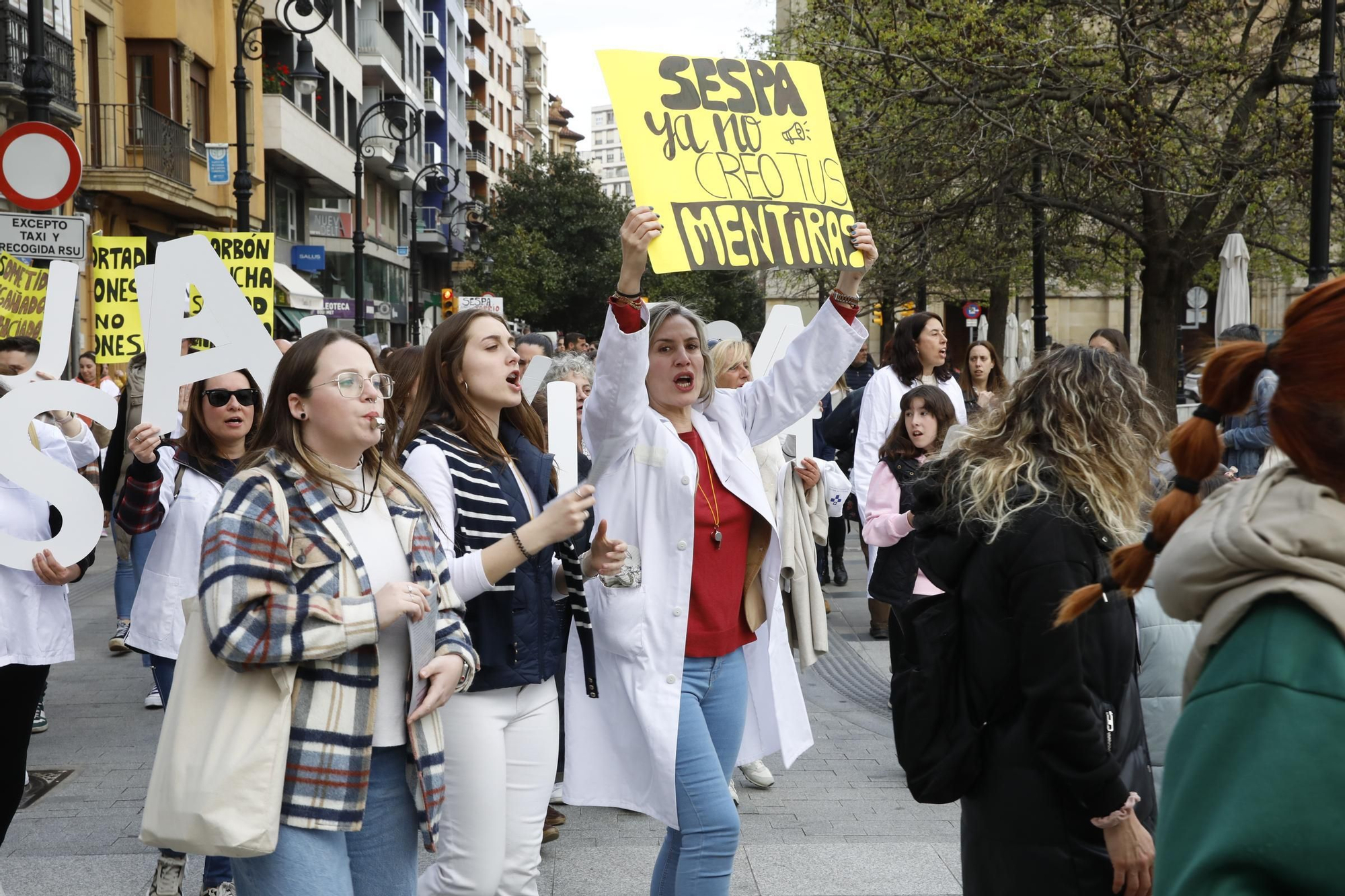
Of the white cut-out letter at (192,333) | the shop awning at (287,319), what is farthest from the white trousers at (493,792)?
the shop awning at (287,319)

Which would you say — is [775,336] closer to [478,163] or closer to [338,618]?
[338,618]

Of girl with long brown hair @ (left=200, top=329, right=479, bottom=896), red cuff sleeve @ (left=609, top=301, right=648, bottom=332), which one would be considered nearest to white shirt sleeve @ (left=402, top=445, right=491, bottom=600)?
girl with long brown hair @ (left=200, top=329, right=479, bottom=896)

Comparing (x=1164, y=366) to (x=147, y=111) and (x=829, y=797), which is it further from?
(x=147, y=111)

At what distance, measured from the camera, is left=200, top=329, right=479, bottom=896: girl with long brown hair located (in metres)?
2.88

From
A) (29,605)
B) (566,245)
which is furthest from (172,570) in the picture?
(566,245)

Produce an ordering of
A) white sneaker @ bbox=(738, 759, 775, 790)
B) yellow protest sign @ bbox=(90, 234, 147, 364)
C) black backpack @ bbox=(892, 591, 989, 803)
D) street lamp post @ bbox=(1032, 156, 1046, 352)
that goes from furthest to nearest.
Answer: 1. street lamp post @ bbox=(1032, 156, 1046, 352)
2. yellow protest sign @ bbox=(90, 234, 147, 364)
3. white sneaker @ bbox=(738, 759, 775, 790)
4. black backpack @ bbox=(892, 591, 989, 803)

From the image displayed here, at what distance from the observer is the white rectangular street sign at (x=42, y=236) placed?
853cm

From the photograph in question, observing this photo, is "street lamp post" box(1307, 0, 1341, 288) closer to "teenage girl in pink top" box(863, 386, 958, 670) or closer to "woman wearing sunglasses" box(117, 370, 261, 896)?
"teenage girl in pink top" box(863, 386, 958, 670)

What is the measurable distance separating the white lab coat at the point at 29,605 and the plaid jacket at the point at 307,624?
1952 millimetres

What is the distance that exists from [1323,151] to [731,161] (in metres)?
10.0

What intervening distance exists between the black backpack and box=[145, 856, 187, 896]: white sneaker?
2.74 metres

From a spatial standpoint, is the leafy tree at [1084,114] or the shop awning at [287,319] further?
the shop awning at [287,319]

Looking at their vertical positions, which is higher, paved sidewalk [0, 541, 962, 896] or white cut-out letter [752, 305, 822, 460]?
white cut-out letter [752, 305, 822, 460]

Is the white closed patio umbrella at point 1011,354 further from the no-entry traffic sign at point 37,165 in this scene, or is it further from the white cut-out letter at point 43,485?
the white cut-out letter at point 43,485
